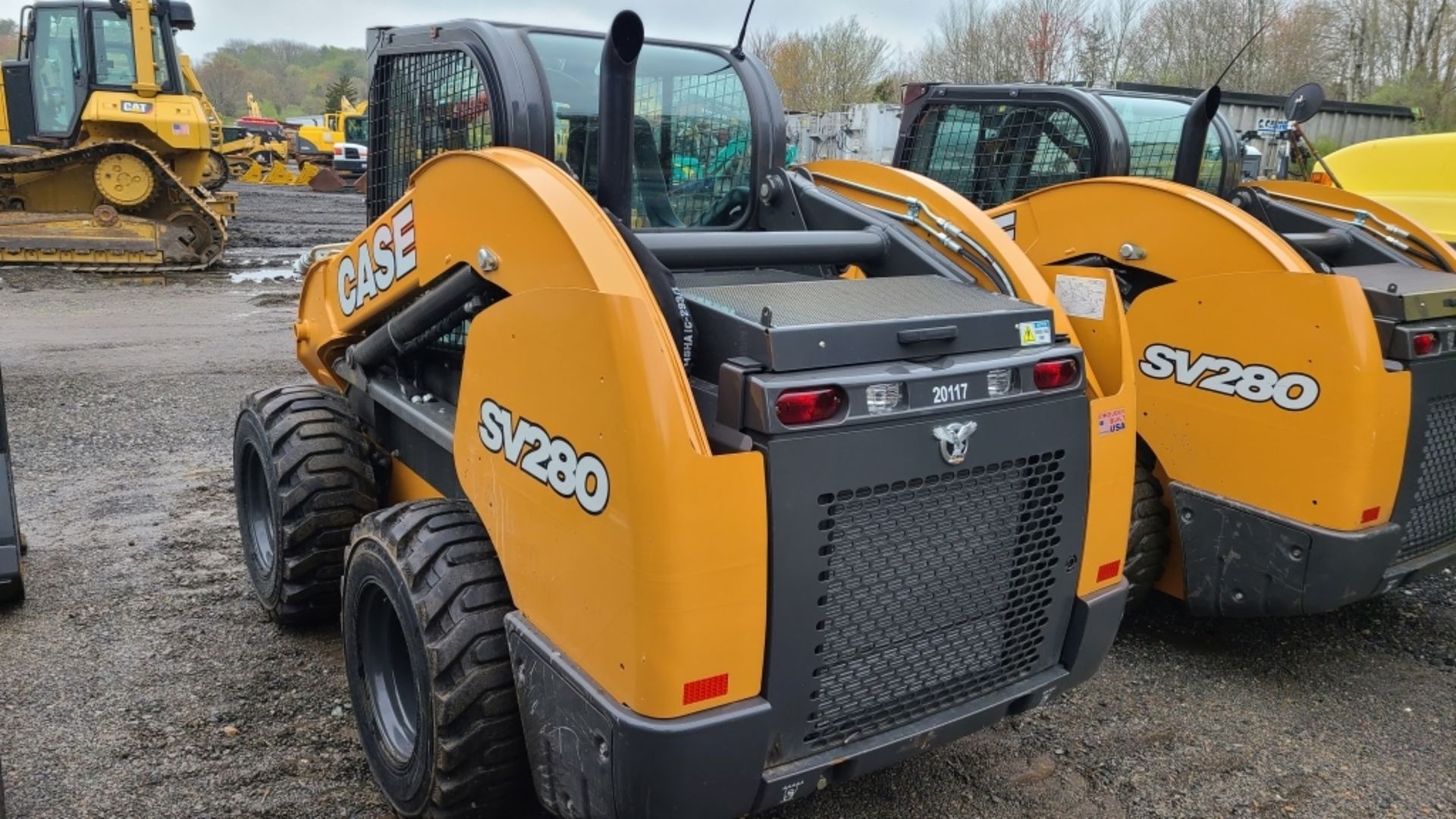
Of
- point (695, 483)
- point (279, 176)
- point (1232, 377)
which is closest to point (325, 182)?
point (279, 176)

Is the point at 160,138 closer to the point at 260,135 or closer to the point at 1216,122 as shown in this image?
the point at 1216,122

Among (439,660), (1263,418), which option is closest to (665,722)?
(439,660)

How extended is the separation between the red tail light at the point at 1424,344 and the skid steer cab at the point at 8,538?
15.7ft

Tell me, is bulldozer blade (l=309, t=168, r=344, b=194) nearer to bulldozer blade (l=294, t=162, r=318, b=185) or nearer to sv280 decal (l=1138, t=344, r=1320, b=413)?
bulldozer blade (l=294, t=162, r=318, b=185)

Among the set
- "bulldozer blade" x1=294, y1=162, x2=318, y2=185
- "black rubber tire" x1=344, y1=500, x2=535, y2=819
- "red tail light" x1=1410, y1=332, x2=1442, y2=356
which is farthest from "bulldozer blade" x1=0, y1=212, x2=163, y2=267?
"bulldozer blade" x1=294, y1=162, x2=318, y2=185

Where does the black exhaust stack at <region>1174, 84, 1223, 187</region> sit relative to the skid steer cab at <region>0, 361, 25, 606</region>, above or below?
above

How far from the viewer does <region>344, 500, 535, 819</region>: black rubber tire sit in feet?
7.94

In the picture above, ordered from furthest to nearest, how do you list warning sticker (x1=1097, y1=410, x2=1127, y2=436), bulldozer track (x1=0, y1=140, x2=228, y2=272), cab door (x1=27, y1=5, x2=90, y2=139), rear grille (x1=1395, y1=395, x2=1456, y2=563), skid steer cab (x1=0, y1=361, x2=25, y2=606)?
cab door (x1=27, y1=5, x2=90, y2=139)
bulldozer track (x1=0, y1=140, x2=228, y2=272)
skid steer cab (x1=0, y1=361, x2=25, y2=606)
rear grille (x1=1395, y1=395, x2=1456, y2=563)
warning sticker (x1=1097, y1=410, x2=1127, y2=436)

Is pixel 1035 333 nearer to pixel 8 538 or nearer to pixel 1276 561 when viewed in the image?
pixel 1276 561

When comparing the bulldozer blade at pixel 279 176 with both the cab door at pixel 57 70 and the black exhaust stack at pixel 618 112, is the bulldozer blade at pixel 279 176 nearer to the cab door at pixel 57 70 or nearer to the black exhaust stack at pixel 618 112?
the cab door at pixel 57 70

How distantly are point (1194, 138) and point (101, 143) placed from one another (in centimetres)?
1251

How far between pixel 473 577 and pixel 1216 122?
4453 mm

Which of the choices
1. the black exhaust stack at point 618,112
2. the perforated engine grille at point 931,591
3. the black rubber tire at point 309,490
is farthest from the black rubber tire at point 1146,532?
the black rubber tire at point 309,490

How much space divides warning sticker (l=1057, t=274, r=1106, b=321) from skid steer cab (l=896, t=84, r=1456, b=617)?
1016 millimetres
